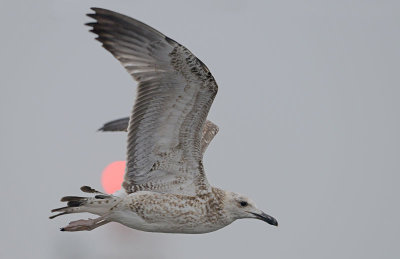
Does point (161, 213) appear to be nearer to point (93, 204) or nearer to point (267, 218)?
point (93, 204)

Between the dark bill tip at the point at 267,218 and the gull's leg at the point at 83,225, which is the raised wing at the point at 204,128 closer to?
the dark bill tip at the point at 267,218

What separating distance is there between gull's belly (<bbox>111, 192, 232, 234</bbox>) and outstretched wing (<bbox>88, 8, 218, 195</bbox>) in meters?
0.21

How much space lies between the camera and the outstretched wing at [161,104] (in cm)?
1085

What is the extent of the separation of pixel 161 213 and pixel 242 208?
1.24 metres

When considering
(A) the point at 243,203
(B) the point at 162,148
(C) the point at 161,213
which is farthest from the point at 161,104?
(A) the point at 243,203

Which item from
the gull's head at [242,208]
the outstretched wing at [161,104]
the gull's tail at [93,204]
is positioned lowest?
the gull's tail at [93,204]

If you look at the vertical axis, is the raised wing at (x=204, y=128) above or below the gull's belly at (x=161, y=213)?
above

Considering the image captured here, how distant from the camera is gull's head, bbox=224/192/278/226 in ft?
38.9

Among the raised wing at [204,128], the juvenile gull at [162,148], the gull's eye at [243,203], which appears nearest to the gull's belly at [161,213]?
the juvenile gull at [162,148]

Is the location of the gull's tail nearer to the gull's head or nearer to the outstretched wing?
the outstretched wing

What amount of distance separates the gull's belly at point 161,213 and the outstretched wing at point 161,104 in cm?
21

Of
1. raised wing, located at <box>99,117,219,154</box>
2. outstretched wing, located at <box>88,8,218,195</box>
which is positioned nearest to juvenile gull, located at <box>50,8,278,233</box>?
outstretched wing, located at <box>88,8,218,195</box>

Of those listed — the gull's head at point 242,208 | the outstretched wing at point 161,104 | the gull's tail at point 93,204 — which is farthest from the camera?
the gull's head at point 242,208

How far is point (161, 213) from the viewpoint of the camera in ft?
37.4
